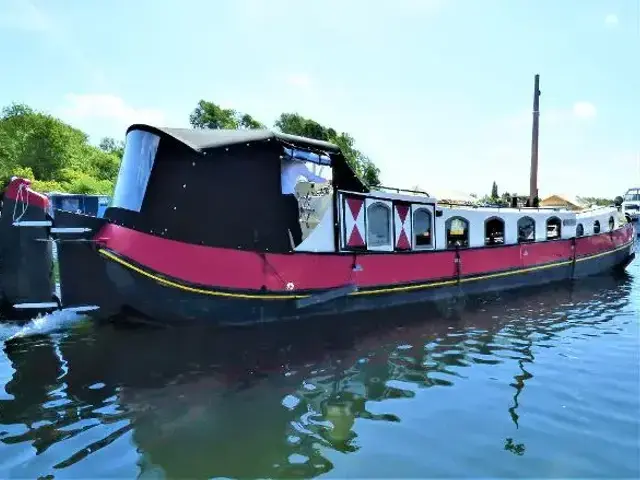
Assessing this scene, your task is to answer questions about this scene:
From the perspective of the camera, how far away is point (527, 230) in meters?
14.9

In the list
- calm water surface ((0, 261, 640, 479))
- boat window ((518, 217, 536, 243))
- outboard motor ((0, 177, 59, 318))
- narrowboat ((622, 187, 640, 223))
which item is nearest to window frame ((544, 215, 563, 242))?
boat window ((518, 217, 536, 243))

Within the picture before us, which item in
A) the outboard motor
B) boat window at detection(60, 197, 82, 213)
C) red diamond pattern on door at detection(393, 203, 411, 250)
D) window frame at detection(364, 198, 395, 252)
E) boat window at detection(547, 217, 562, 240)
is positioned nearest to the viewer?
the outboard motor

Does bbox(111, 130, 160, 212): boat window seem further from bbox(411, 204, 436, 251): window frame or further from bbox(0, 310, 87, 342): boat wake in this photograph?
bbox(411, 204, 436, 251): window frame

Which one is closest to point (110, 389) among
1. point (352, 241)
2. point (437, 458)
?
point (437, 458)

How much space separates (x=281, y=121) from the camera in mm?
42312

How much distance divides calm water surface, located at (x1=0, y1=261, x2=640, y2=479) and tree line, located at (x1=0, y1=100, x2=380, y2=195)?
31.7m

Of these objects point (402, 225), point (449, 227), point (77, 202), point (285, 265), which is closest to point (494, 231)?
point (449, 227)

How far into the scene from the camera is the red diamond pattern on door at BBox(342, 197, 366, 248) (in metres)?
10.2

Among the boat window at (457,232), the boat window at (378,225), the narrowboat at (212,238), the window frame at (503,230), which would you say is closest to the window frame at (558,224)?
the window frame at (503,230)

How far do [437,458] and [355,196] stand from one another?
664 cm

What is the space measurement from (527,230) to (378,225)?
6.62m

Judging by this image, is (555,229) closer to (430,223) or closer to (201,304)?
(430,223)

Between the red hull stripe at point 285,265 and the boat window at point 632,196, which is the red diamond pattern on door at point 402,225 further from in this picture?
the boat window at point 632,196

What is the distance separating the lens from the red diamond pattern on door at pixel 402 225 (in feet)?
37.2
